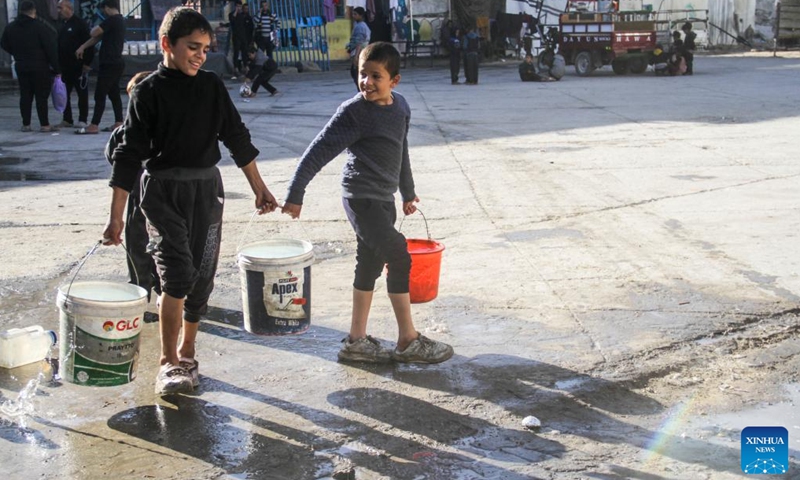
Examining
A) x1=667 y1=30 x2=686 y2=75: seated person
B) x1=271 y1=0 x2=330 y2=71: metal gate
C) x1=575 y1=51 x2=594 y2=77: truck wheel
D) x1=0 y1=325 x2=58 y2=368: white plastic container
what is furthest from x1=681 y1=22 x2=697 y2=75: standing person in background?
x1=0 y1=325 x2=58 y2=368: white plastic container

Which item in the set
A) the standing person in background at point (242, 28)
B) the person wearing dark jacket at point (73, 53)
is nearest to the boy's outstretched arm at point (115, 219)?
the person wearing dark jacket at point (73, 53)

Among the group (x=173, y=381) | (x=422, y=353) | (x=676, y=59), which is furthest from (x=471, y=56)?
(x=173, y=381)

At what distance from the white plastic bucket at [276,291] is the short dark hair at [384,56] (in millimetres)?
947

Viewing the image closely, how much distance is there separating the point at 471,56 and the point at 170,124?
18.0 meters

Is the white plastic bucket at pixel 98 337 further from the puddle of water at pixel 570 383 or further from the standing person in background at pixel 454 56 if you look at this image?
the standing person in background at pixel 454 56

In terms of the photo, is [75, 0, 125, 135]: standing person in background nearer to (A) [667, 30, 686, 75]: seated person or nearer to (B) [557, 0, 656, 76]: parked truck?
(B) [557, 0, 656, 76]: parked truck

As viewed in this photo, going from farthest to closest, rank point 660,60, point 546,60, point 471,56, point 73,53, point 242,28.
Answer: point 660,60 < point 546,60 < point 242,28 < point 471,56 < point 73,53

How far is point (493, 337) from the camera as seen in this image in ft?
17.0

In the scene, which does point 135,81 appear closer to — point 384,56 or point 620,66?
point 384,56

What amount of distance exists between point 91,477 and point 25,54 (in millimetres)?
11230

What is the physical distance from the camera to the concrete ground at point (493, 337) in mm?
3836

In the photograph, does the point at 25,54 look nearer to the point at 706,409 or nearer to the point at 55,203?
the point at 55,203

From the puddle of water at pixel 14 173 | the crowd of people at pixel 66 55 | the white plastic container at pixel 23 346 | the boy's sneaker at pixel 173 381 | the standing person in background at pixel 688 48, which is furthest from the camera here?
the standing person in background at pixel 688 48

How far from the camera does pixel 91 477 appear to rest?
3.61m
